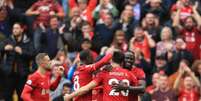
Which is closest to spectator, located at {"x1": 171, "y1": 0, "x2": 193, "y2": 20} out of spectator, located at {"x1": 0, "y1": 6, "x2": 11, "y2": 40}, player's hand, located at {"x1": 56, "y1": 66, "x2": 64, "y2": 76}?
spectator, located at {"x1": 0, "y1": 6, "x2": 11, "y2": 40}

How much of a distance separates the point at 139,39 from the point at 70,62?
196 cm

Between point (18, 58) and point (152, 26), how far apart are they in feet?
11.8

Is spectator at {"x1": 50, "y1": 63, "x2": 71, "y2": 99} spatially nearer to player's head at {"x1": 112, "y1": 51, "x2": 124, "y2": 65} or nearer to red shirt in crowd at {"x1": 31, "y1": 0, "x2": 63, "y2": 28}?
player's head at {"x1": 112, "y1": 51, "x2": 124, "y2": 65}

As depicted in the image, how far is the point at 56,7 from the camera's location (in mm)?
21312

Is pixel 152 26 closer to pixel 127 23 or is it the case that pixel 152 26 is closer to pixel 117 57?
pixel 127 23

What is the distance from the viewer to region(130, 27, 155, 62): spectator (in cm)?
1984

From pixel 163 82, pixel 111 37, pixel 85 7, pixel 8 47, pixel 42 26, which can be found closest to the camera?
pixel 163 82

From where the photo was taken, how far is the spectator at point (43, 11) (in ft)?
67.6

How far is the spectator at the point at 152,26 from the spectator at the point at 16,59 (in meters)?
3.01

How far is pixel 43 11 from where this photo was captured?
2098cm

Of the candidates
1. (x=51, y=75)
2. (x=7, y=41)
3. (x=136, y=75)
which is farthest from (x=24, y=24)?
(x=136, y=75)

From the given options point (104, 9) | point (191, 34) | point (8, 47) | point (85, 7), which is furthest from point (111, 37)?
point (8, 47)

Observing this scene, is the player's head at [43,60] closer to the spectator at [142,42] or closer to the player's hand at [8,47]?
the player's hand at [8,47]

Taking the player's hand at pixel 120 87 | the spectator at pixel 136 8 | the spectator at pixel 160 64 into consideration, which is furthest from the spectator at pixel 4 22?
the player's hand at pixel 120 87
